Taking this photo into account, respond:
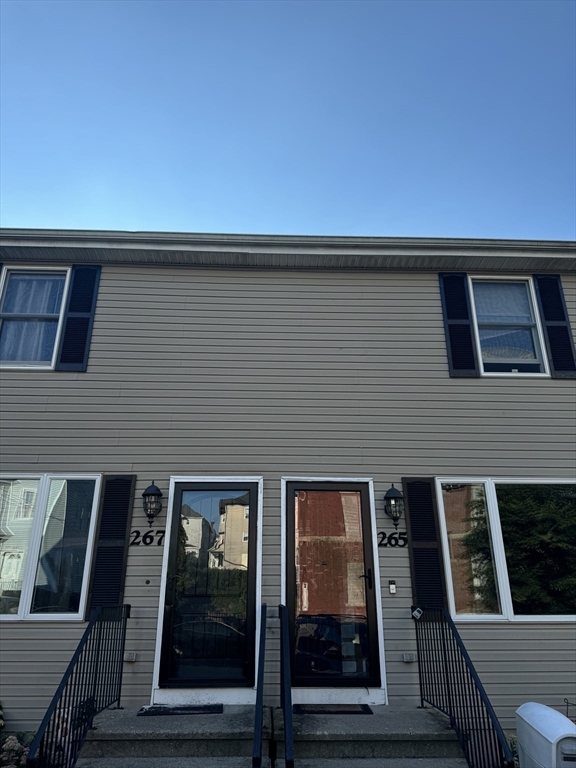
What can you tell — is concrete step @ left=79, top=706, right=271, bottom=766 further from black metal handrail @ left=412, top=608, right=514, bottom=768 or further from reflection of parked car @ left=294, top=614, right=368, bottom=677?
black metal handrail @ left=412, top=608, right=514, bottom=768

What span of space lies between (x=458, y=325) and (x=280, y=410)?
2.41m

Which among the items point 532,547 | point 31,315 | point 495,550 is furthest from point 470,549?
point 31,315

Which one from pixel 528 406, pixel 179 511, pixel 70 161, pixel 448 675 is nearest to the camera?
pixel 448 675

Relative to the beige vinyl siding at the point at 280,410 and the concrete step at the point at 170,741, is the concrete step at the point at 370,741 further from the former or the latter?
the beige vinyl siding at the point at 280,410

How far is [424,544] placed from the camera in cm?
500

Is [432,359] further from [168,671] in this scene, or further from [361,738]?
[168,671]

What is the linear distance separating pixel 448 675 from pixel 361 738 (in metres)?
1.16

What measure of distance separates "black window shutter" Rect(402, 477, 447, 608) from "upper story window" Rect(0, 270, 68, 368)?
4.29 metres

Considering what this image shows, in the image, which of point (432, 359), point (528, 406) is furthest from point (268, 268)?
point (528, 406)

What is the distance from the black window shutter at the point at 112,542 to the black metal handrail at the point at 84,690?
186 mm

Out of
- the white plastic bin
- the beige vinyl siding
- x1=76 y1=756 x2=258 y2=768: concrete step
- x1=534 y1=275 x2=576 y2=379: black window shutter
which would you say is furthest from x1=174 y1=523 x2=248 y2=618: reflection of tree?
x1=534 y1=275 x2=576 y2=379: black window shutter

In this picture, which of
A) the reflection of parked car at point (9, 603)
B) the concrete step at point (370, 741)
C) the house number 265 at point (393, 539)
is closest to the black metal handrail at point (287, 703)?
the concrete step at point (370, 741)

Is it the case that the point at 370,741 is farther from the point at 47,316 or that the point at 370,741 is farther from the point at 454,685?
the point at 47,316

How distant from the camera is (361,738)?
3.57m
